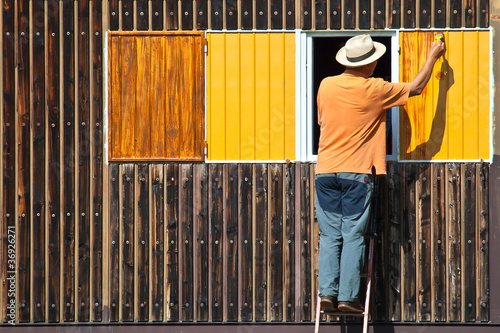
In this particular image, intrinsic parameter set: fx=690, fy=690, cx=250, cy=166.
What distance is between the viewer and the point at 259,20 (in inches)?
254

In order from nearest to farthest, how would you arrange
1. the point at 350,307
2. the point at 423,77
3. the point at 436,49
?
the point at 350,307, the point at 423,77, the point at 436,49

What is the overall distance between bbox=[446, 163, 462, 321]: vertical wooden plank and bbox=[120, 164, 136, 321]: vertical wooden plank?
116 inches

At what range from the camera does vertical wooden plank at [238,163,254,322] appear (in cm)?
646

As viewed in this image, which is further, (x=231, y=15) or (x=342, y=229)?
(x=231, y=15)

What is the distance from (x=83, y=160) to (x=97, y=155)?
0.14 m

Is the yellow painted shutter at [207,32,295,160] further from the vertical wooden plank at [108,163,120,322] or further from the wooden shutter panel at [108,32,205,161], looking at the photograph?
the vertical wooden plank at [108,163,120,322]

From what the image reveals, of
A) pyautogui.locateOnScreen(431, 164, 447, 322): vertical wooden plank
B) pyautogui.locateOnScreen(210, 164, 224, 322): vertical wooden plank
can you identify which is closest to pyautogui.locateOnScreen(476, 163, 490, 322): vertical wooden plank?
pyautogui.locateOnScreen(431, 164, 447, 322): vertical wooden plank

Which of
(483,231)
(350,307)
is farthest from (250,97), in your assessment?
(483,231)

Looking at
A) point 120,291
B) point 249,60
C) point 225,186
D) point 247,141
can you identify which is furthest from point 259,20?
point 120,291

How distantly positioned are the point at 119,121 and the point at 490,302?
3.86 metres

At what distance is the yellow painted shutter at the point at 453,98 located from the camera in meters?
6.42

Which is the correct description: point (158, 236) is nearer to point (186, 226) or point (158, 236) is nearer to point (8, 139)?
point (186, 226)

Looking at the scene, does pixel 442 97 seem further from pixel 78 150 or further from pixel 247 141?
pixel 78 150

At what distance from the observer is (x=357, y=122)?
6.03m
